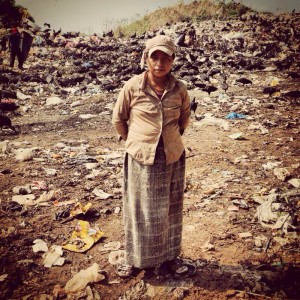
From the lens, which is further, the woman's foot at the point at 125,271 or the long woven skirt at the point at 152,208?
the woman's foot at the point at 125,271

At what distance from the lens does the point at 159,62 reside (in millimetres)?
1925

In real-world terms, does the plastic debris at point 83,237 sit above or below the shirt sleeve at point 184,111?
below

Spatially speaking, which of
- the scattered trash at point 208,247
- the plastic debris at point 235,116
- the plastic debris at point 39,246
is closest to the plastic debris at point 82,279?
the plastic debris at point 39,246

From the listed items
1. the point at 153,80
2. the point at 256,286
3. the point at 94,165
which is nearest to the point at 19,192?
the point at 94,165

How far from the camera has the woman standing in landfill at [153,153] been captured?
6.64 feet

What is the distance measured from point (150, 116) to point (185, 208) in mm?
1770

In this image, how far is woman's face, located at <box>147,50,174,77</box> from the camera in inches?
75.4

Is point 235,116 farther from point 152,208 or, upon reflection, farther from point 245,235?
point 152,208

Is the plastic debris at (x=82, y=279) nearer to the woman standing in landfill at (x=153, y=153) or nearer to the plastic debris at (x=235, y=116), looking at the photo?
the woman standing in landfill at (x=153, y=153)

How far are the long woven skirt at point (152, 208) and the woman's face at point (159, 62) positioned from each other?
527mm

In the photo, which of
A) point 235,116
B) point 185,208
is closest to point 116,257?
point 185,208

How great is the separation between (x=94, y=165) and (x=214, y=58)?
8705mm

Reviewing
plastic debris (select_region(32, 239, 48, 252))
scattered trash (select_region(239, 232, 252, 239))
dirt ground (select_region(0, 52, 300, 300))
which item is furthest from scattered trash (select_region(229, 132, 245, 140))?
plastic debris (select_region(32, 239, 48, 252))

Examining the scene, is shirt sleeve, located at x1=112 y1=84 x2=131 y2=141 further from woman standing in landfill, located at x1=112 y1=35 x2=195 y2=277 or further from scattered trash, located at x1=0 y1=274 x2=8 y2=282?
scattered trash, located at x1=0 y1=274 x2=8 y2=282
